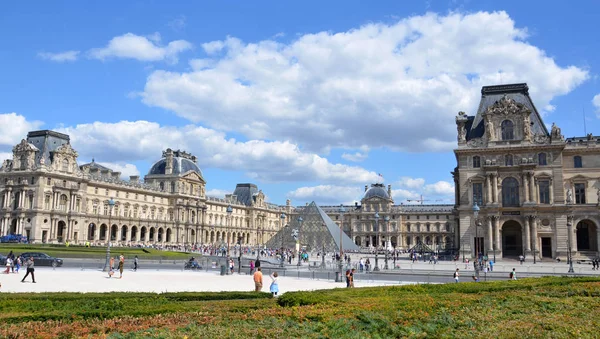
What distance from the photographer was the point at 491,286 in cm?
1742

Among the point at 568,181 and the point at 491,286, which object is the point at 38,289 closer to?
the point at 491,286

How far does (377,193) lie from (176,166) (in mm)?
52758

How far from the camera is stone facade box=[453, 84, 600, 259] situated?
50875 millimetres

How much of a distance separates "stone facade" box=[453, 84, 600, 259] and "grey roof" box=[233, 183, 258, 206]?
269 ft

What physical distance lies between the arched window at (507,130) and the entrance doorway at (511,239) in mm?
9386

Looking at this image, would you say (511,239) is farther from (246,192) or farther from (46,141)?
(246,192)

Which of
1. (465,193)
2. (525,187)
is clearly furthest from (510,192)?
(465,193)

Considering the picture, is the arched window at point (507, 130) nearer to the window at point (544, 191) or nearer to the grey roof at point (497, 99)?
the grey roof at point (497, 99)

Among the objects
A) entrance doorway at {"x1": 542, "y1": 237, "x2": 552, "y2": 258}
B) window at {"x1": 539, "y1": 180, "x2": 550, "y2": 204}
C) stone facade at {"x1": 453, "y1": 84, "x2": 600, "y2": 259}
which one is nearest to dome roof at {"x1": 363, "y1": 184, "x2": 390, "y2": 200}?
stone facade at {"x1": 453, "y1": 84, "x2": 600, "y2": 259}

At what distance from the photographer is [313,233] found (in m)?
58.0

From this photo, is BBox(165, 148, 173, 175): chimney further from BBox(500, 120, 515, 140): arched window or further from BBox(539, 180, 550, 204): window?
BBox(539, 180, 550, 204): window

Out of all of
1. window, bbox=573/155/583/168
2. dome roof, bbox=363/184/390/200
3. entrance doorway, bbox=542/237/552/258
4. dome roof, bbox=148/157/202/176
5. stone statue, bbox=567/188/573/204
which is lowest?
entrance doorway, bbox=542/237/552/258

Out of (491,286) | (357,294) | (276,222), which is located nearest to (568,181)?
(491,286)

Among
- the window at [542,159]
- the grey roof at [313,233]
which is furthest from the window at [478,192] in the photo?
the grey roof at [313,233]
